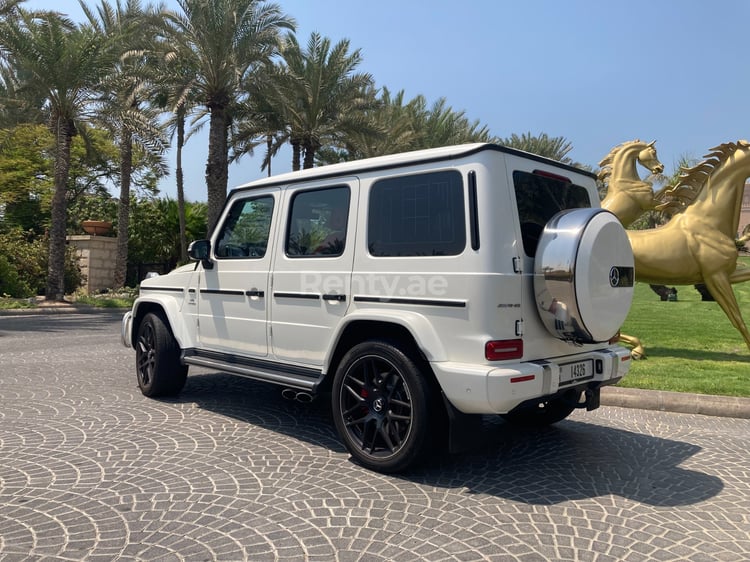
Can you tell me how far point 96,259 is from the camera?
26719 millimetres

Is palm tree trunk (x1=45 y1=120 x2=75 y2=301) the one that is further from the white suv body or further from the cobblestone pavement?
the white suv body

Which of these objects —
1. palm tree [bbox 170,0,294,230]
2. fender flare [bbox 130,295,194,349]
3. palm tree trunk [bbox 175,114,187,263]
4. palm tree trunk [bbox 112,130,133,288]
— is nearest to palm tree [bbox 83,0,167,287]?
palm tree trunk [bbox 112,130,133,288]

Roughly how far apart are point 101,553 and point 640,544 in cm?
275

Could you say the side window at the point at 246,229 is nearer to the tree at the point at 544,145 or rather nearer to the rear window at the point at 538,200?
the rear window at the point at 538,200

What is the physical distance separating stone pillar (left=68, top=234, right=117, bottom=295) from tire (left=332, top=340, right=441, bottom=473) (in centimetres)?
2487

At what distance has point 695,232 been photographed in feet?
28.2

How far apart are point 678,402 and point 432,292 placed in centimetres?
384

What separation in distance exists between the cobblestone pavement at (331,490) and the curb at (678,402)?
182 millimetres

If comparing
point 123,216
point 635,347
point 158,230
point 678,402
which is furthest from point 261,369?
point 158,230

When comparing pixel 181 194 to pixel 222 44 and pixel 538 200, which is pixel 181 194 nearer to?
pixel 222 44

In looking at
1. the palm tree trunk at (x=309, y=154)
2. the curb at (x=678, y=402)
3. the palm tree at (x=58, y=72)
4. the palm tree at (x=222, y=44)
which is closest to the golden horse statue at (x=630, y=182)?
the curb at (x=678, y=402)

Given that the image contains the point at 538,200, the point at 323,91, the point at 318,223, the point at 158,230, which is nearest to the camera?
the point at 538,200

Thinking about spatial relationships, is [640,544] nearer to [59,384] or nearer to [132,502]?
[132,502]

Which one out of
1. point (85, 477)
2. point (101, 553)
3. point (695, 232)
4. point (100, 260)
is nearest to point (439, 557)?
point (101, 553)
